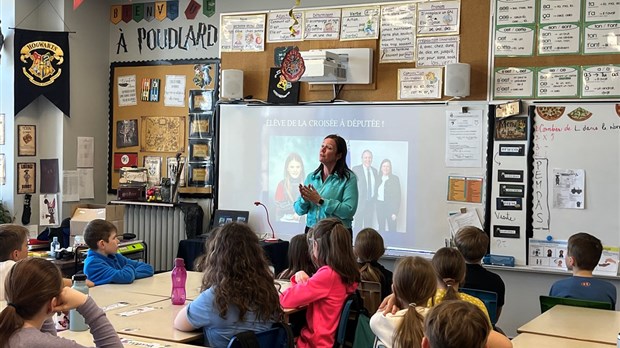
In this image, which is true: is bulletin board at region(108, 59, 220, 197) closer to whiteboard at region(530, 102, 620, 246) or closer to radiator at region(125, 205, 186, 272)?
radiator at region(125, 205, 186, 272)

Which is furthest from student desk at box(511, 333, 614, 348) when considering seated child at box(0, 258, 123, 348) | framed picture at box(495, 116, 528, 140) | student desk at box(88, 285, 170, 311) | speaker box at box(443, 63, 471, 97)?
speaker box at box(443, 63, 471, 97)

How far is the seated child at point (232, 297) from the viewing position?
3.10 m

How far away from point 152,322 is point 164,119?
436 cm

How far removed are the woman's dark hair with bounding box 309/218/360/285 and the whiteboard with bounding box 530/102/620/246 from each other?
240cm

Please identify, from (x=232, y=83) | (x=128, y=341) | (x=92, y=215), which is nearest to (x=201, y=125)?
(x=232, y=83)

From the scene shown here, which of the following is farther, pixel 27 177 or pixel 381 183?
pixel 27 177

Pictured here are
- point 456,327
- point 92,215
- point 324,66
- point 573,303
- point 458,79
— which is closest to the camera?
point 456,327

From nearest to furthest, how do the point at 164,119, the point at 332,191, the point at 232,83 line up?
the point at 332,191 → the point at 232,83 → the point at 164,119

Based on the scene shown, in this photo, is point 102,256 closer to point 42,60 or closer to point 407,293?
point 407,293

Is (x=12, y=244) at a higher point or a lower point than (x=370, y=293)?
higher

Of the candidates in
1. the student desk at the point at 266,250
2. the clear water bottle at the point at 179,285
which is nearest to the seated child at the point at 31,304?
the clear water bottle at the point at 179,285

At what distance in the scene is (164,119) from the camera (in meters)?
7.44

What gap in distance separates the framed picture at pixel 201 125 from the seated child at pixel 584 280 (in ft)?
12.7

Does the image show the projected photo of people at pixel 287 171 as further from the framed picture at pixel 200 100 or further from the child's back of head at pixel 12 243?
the child's back of head at pixel 12 243
